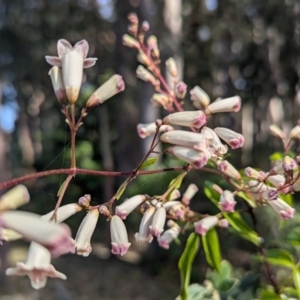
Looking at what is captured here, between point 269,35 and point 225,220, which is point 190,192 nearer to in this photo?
point 225,220

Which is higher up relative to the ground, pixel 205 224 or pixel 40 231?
pixel 40 231

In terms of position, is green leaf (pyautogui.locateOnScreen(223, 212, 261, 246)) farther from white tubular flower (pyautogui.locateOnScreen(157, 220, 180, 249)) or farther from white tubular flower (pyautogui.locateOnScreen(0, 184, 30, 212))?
white tubular flower (pyautogui.locateOnScreen(0, 184, 30, 212))

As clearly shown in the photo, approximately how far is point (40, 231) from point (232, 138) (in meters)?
0.41

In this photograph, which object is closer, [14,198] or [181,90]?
[14,198]

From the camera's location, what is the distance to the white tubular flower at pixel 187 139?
667 mm

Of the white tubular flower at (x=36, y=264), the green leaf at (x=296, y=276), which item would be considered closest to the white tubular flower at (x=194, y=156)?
the white tubular flower at (x=36, y=264)

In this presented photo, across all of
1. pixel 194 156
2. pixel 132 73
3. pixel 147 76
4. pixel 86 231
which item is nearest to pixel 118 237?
pixel 86 231

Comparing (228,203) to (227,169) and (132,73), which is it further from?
(132,73)

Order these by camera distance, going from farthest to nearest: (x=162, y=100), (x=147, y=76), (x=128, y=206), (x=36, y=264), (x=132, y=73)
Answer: (x=132, y=73) < (x=147, y=76) < (x=162, y=100) < (x=128, y=206) < (x=36, y=264)

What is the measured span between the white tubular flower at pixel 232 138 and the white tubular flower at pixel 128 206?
7.2 inches

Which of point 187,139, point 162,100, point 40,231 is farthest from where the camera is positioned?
point 162,100

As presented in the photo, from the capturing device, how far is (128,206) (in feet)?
2.59

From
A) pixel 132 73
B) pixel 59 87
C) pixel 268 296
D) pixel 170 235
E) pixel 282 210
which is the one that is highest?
pixel 59 87

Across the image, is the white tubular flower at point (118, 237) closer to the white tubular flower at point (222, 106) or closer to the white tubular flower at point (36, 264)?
the white tubular flower at point (36, 264)
